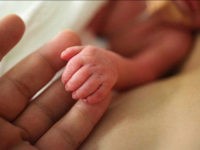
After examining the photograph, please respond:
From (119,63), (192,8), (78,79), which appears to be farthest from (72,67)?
(192,8)

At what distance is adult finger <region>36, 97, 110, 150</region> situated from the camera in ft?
1.50

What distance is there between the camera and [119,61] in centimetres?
60

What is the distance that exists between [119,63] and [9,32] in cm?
22

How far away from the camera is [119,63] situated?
60 cm

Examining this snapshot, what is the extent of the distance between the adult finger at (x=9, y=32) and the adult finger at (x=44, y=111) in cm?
9

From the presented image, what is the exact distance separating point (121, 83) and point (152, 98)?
0.11 metres

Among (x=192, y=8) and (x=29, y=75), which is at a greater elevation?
(x=29, y=75)

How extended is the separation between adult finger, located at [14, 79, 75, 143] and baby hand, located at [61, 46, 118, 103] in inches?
1.2

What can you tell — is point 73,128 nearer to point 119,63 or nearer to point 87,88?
point 87,88

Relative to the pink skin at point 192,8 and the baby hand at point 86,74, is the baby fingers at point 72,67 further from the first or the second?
the pink skin at point 192,8

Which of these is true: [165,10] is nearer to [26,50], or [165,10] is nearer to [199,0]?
[199,0]

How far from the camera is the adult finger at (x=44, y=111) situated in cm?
47

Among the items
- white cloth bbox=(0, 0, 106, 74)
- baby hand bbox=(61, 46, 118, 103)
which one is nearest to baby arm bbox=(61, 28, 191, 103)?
baby hand bbox=(61, 46, 118, 103)

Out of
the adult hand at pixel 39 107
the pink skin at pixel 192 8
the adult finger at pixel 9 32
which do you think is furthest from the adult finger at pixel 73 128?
the pink skin at pixel 192 8
